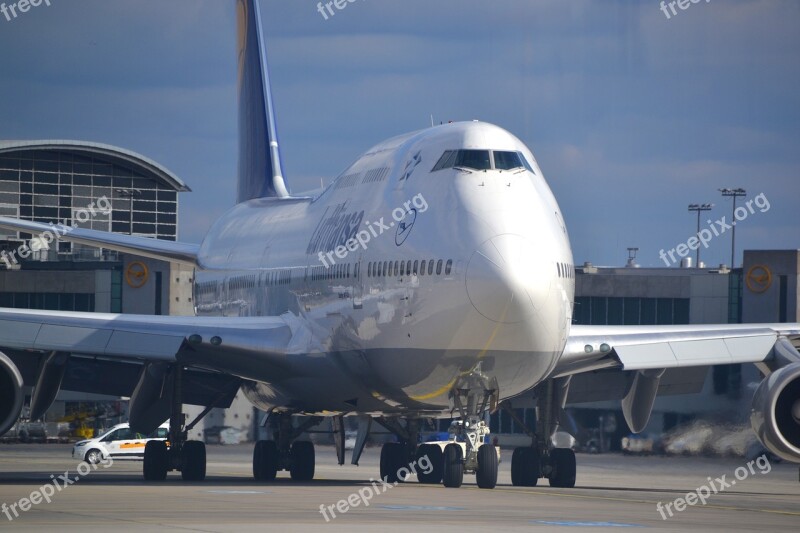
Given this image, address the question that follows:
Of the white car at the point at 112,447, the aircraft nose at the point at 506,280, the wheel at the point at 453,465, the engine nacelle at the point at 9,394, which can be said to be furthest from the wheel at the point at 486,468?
the white car at the point at 112,447

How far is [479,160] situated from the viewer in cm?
2412

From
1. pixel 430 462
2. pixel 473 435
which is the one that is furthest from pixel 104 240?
pixel 473 435

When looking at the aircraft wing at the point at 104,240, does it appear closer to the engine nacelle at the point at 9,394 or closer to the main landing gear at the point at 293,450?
the main landing gear at the point at 293,450

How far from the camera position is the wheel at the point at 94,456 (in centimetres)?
4775

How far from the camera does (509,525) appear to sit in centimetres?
1652

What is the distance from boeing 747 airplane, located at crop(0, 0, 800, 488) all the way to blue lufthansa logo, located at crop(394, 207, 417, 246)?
4 cm

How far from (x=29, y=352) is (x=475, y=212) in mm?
10295

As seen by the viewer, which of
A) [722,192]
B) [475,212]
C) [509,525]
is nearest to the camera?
[509,525]

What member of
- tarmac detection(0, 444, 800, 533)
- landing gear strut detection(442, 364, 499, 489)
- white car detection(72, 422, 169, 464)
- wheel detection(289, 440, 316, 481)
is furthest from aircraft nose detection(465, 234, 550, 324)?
white car detection(72, 422, 169, 464)

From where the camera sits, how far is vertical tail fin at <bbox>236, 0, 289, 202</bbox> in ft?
135

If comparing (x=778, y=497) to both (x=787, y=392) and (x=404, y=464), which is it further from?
(x=404, y=464)

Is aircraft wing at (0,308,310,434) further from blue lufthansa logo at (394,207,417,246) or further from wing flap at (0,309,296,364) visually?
blue lufthansa logo at (394,207,417,246)

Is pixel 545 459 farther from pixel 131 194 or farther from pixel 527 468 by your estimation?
pixel 131 194

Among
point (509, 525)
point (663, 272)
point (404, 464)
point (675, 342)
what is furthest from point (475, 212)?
point (663, 272)
